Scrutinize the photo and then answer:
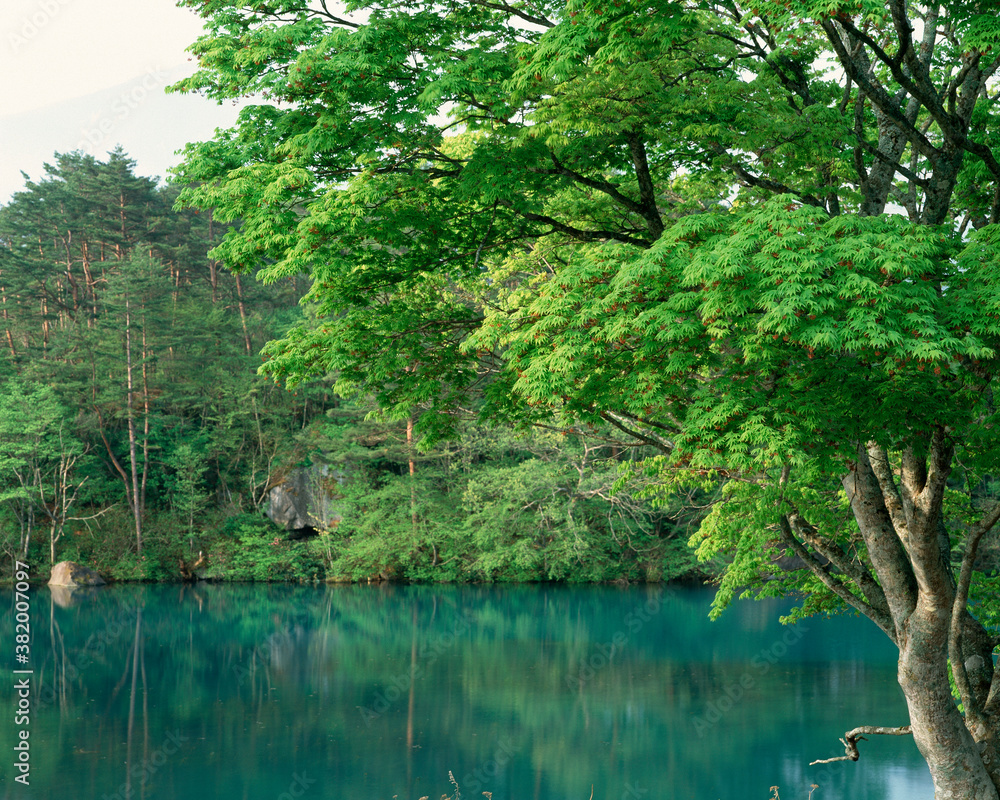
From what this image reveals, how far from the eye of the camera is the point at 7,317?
32.6 metres

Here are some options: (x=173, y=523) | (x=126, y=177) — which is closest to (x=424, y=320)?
(x=173, y=523)

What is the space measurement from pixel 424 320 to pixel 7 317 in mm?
30406

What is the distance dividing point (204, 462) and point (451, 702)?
1983cm

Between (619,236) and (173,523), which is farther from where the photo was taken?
(173,523)

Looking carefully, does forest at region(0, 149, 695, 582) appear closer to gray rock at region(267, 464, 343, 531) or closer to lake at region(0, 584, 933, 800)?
gray rock at region(267, 464, 343, 531)

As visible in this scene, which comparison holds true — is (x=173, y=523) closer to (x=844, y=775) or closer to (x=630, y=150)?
(x=844, y=775)

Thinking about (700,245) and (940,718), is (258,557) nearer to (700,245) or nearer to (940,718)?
(940,718)

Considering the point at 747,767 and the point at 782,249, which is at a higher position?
the point at 782,249

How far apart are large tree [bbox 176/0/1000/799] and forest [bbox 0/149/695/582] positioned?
61.1 feet
